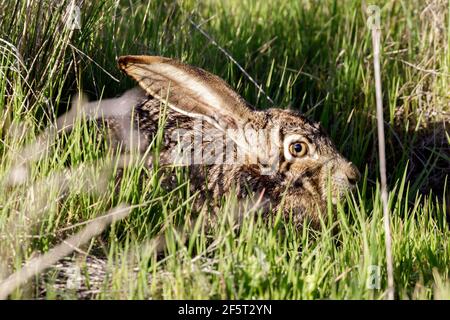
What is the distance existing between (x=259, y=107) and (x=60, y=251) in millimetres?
1973

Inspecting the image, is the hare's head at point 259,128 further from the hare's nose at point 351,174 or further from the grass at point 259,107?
the grass at point 259,107

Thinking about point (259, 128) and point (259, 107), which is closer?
point (259, 128)

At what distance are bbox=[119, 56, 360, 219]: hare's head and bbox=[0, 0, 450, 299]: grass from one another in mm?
195

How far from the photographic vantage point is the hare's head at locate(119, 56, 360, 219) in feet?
14.1

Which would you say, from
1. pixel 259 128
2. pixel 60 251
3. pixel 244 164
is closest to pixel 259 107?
pixel 259 128

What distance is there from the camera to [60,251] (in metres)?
3.47

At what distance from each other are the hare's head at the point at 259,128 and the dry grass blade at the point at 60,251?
0.82 m

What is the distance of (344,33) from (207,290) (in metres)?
2.87

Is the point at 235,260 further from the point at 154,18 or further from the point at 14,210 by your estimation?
the point at 154,18

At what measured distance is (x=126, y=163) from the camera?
3939mm

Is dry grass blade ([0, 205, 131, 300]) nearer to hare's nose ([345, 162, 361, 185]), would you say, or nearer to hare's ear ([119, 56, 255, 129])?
hare's ear ([119, 56, 255, 129])

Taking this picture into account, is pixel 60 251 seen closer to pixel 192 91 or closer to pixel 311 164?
pixel 192 91

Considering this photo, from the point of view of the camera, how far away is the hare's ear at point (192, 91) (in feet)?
14.3

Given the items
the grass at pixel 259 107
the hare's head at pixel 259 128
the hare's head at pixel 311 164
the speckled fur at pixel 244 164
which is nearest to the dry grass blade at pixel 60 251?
the grass at pixel 259 107
